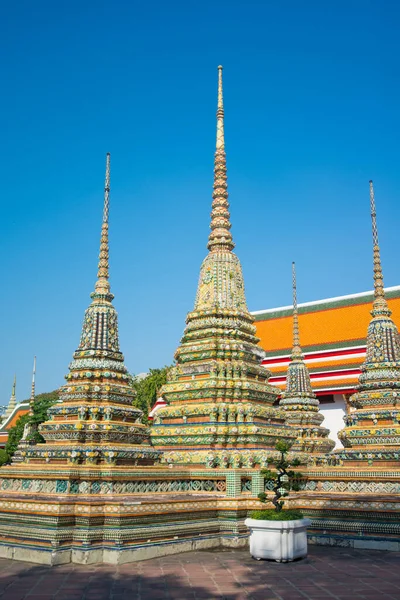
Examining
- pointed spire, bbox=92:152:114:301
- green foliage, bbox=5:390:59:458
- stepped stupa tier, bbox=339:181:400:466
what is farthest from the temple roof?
pointed spire, bbox=92:152:114:301

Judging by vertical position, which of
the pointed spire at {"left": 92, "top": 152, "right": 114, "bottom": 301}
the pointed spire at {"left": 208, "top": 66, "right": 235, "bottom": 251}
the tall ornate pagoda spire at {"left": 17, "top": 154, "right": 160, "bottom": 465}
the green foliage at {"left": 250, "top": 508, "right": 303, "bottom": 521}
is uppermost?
the pointed spire at {"left": 208, "top": 66, "right": 235, "bottom": 251}

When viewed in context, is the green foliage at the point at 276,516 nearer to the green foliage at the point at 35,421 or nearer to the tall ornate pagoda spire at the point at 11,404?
the green foliage at the point at 35,421

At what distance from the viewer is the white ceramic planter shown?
9125 mm

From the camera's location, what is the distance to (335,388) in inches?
1171

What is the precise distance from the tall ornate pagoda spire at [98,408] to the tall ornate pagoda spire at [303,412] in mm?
8567

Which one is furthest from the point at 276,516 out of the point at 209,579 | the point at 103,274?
the point at 103,274

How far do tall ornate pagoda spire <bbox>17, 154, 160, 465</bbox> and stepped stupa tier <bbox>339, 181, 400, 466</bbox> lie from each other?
4.59 meters

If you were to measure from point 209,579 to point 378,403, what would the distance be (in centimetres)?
721

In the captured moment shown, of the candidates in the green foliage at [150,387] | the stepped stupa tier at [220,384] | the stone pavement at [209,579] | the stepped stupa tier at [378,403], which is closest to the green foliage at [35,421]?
the green foliage at [150,387]

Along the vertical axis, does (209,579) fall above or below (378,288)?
below

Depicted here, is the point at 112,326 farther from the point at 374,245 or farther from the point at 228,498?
the point at 374,245

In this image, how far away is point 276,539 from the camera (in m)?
9.15

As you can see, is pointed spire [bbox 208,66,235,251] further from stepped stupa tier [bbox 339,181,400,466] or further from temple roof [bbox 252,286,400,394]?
temple roof [bbox 252,286,400,394]

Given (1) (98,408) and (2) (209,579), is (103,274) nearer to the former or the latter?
(1) (98,408)
